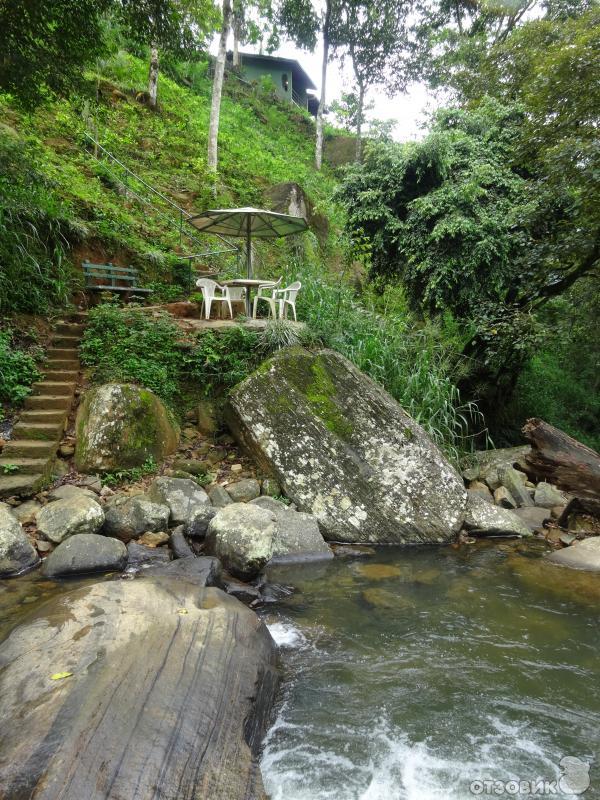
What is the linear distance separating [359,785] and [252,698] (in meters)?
0.65

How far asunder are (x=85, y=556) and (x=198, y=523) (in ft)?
3.45

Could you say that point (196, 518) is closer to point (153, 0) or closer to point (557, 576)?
point (557, 576)

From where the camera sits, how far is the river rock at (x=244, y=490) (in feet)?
17.1

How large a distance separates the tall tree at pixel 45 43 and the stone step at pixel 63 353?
3.01 meters

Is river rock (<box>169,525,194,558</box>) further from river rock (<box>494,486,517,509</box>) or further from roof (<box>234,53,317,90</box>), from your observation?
roof (<box>234,53,317,90</box>)

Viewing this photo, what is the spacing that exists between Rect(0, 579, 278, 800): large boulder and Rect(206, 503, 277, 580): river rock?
95 centimetres

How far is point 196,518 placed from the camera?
4645 millimetres

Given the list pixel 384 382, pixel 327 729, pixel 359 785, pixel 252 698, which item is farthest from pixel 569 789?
pixel 384 382

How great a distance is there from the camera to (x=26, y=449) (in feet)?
15.9

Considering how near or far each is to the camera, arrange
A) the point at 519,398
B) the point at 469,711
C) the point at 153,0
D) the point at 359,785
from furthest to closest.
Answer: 1. the point at 519,398
2. the point at 153,0
3. the point at 469,711
4. the point at 359,785

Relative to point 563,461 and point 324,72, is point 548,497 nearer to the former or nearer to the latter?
point 563,461

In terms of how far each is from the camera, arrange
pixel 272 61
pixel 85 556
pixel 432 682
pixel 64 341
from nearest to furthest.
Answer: pixel 432 682 → pixel 85 556 → pixel 64 341 → pixel 272 61

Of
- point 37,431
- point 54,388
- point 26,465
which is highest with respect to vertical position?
point 54,388

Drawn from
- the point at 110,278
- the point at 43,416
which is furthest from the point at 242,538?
the point at 110,278
